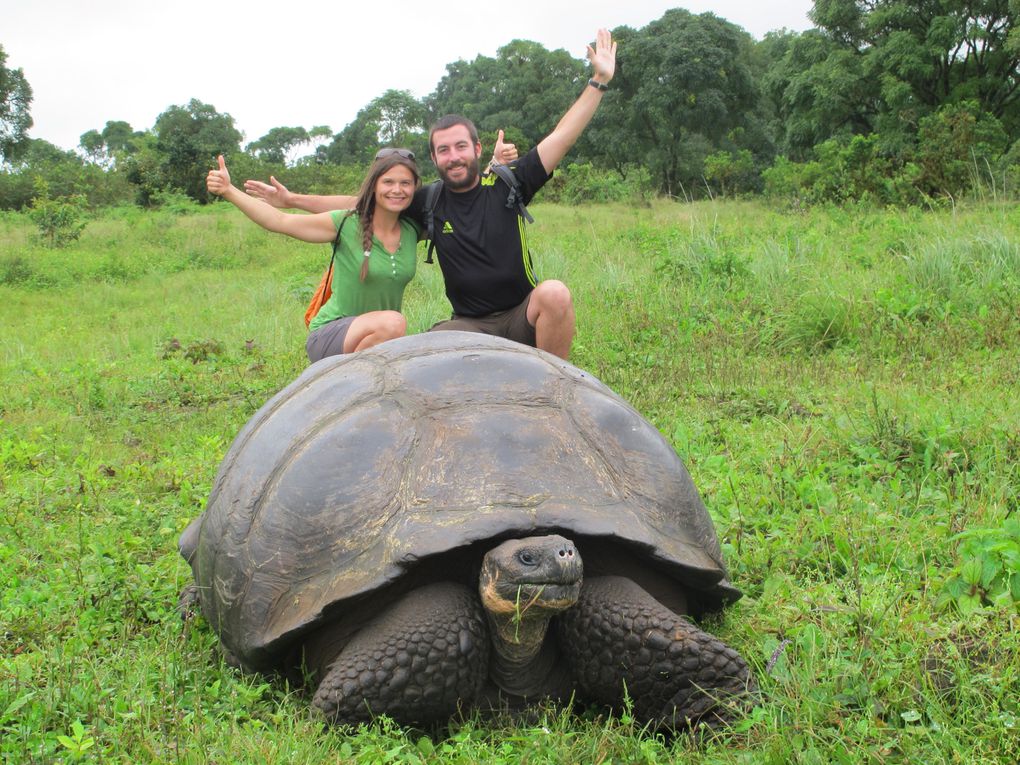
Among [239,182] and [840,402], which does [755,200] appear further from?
[239,182]

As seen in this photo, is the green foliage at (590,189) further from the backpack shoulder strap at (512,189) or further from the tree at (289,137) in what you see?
the tree at (289,137)

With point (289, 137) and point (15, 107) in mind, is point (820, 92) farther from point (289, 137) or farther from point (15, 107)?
point (289, 137)

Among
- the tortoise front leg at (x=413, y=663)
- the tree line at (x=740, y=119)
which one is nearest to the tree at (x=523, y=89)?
the tree line at (x=740, y=119)

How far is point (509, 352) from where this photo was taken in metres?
2.48

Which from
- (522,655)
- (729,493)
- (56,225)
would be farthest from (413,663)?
(56,225)

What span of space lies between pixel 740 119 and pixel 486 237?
3408cm

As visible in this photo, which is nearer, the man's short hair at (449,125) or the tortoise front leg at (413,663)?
the tortoise front leg at (413,663)

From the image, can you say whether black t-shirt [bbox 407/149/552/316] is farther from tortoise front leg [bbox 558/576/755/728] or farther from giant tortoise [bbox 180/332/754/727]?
tortoise front leg [bbox 558/576/755/728]

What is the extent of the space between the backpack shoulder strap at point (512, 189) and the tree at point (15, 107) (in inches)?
1298

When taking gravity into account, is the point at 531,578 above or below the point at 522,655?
above

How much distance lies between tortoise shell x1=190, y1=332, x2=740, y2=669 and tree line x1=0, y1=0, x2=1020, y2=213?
7.35 m

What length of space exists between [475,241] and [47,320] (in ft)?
20.7

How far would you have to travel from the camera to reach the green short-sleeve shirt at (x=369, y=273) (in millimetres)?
4277

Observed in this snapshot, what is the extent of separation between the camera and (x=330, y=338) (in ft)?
14.0
